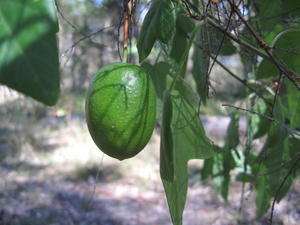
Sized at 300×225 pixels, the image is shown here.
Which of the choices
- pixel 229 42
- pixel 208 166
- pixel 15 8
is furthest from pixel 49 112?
pixel 15 8

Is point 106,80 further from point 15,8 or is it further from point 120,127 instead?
point 15,8

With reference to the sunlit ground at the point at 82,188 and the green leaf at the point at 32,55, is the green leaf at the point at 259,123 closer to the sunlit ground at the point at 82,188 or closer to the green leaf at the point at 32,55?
the sunlit ground at the point at 82,188

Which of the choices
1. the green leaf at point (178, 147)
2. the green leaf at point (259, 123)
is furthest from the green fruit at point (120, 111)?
the green leaf at point (259, 123)

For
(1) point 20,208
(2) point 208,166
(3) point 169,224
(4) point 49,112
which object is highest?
(2) point 208,166

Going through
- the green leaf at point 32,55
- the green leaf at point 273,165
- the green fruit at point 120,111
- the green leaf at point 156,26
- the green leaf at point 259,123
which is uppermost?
the green leaf at point 32,55

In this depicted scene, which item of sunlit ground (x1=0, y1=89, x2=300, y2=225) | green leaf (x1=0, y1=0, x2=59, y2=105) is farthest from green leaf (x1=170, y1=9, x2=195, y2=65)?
sunlit ground (x1=0, y1=89, x2=300, y2=225)

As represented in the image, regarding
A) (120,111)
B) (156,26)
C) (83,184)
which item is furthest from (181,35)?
(83,184)

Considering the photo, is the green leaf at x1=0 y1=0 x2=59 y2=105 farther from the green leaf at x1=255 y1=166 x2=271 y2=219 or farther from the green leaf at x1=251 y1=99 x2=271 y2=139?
the green leaf at x1=255 y1=166 x2=271 y2=219
